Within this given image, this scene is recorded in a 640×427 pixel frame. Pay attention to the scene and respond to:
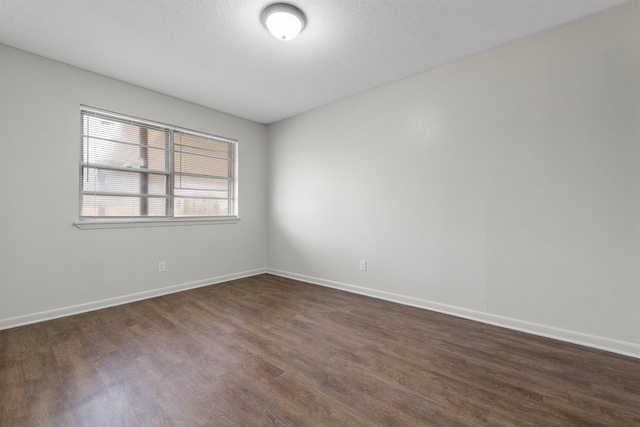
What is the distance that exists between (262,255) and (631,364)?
4.16 metres

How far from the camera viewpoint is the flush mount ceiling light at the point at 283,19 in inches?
77.4

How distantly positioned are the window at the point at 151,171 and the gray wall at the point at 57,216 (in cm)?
14

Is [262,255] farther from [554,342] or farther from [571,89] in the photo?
[571,89]

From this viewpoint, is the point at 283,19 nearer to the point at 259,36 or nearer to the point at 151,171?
the point at 259,36

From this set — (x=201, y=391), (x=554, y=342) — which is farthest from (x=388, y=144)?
(x=201, y=391)

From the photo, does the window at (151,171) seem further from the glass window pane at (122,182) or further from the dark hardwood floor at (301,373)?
the dark hardwood floor at (301,373)

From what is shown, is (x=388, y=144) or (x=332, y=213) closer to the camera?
Result: (x=388, y=144)

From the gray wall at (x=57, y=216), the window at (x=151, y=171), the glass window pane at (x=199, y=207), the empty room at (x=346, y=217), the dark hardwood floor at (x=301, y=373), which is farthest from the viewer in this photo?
the glass window pane at (x=199, y=207)

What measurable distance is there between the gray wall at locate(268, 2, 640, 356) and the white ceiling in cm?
28

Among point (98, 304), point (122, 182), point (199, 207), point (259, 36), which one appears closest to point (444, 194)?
point (259, 36)

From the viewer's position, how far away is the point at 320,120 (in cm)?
391

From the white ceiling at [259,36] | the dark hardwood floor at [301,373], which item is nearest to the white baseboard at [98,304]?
the dark hardwood floor at [301,373]

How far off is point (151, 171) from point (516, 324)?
13.8ft

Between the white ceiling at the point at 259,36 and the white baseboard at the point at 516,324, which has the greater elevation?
the white ceiling at the point at 259,36
